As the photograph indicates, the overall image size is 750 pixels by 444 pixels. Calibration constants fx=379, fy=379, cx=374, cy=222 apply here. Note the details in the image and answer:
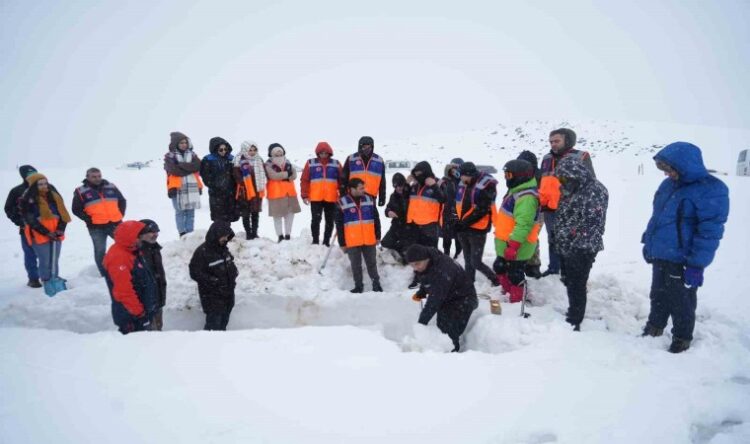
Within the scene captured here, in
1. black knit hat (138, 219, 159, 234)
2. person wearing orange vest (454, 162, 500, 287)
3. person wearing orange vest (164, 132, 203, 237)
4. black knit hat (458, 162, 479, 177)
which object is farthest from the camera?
person wearing orange vest (164, 132, 203, 237)

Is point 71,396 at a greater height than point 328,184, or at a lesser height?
lesser

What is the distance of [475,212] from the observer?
498cm

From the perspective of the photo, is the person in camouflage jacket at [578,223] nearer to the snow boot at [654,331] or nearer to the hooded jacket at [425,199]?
the snow boot at [654,331]

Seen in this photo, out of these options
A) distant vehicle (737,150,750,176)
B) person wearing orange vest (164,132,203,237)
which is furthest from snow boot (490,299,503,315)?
distant vehicle (737,150,750,176)

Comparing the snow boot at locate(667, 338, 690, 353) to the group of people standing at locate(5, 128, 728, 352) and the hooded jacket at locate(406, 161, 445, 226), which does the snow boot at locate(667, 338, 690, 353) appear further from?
the hooded jacket at locate(406, 161, 445, 226)

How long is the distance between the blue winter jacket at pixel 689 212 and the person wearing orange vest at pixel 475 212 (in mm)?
1906

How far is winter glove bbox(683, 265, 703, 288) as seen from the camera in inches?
125

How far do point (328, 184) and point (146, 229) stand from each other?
277 centimetres

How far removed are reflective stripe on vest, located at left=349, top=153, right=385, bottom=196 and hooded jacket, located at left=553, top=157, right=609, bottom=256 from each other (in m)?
2.87

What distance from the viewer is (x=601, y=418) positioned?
231 cm

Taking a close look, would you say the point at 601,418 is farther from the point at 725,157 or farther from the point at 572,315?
the point at 725,157

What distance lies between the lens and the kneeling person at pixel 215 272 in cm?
431

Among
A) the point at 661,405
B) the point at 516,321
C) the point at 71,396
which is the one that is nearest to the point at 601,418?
the point at 661,405

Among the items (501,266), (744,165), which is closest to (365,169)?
(501,266)
